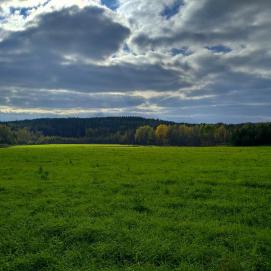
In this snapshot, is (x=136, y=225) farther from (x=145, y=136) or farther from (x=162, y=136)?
(x=145, y=136)

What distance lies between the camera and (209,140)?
516 ft

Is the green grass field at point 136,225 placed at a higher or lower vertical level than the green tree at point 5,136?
higher

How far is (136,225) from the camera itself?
13.7 m

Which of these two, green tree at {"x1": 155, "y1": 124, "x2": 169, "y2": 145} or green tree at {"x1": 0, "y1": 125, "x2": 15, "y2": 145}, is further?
green tree at {"x1": 155, "y1": 124, "x2": 169, "y2": 145}

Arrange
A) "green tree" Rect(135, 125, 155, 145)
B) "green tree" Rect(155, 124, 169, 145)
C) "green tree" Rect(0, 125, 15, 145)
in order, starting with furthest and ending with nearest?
"green tree" Rect(135, 125, 155, 145)
"green tree" Rect(155, 124, 169, 145)
"green tree" Rect(0, 125, 15, 145)

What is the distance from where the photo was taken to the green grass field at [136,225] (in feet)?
34.5

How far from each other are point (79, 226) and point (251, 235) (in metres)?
6.11

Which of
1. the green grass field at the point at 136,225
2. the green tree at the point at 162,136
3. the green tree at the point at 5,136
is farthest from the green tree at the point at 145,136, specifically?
the green grass field at the point at 136,225

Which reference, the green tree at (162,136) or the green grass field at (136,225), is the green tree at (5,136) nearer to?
the green tree at (162,136)

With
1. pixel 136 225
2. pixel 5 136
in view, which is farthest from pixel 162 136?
pixel 136 225

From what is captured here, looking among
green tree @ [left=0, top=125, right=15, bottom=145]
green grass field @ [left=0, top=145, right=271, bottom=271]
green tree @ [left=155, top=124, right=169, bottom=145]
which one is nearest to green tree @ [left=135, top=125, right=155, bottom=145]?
green tree @ [left=155, top=124, right=169, bottom=145]

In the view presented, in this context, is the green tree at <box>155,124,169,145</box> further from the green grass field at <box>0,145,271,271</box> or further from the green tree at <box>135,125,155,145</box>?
the green grass field at <box>0,145,271,271</box>

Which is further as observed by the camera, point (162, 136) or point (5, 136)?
A: point (162, 136)

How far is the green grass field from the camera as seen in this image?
1051 cm
